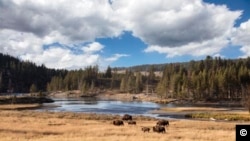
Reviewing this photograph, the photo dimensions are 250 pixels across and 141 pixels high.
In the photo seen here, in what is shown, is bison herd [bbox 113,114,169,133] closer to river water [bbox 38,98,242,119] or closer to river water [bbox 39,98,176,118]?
river water [bbox 38,98,242,119]

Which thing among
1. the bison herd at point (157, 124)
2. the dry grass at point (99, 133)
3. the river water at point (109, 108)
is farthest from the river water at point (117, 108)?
the dry grass at point (99, 133)

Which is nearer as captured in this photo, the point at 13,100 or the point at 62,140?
the point at 62,140

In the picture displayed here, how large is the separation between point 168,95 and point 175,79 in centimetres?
1602

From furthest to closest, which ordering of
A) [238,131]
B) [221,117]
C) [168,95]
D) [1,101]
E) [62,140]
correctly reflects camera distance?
[168,95] → [1,101] → [221,117] → [62,140] → [238,131]

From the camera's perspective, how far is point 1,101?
137 m

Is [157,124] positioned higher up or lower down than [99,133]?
lower down

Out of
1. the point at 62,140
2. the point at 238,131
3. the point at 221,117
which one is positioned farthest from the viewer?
the point at 221,117

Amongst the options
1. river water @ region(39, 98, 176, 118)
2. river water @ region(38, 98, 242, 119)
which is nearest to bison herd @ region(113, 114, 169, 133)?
river water @ region(38, 98, 242, 119)

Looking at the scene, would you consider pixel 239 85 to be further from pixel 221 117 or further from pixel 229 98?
pixel 221 117

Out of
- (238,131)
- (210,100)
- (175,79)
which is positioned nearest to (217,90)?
(210,100)

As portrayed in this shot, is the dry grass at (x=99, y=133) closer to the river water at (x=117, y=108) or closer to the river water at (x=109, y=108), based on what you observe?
the river water at (x=117, y=108)

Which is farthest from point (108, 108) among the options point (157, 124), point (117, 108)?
point (157, 124)

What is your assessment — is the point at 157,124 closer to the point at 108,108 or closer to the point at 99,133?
the point at 99,133

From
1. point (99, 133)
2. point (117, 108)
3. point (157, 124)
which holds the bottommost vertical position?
point (117, 108)
